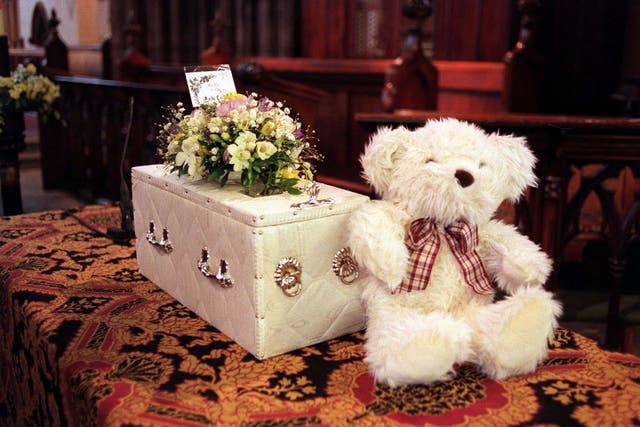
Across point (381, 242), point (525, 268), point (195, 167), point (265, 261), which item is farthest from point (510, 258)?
point (195, 167)

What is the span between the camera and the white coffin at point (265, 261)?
1390 millimetres

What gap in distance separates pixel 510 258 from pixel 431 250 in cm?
18

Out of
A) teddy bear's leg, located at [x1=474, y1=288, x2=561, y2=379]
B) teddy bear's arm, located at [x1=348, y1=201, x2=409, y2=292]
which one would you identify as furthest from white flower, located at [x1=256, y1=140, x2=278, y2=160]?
teddy bear's leg, located at [x1=474, y1=288, x2=561, y2=379]

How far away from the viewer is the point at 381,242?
1341 mm

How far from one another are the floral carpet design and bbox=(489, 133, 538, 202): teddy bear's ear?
40cm

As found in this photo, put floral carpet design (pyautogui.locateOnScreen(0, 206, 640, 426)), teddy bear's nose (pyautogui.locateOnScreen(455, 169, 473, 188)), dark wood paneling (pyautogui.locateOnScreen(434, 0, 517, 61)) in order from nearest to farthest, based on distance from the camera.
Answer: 1. floral carpet design (pyautogui.locateOnScreen(0, 206, 640, 426))
2. teddy bear's nose (pyautogui.locateOnScreen(455, 169, 473, 188))
3. dark wood paneling (pyautogui.locateOnScreen(434, 0, 517, 61))

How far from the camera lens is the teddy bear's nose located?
133 cm

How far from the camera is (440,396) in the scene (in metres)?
1.28

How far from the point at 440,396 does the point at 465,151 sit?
Answer: 503 millimetres

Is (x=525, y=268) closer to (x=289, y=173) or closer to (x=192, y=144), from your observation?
(x=289, y=173)

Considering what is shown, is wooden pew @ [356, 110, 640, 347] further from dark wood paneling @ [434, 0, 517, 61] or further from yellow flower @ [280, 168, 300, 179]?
dark wood paneling @ [434, 0, 517, 61]

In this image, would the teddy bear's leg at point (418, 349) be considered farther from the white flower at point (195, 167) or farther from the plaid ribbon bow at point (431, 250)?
the white flower at point (195, 167)

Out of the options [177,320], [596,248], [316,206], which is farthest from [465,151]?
[596,248]

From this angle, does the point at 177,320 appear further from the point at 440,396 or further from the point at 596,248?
the point at 596,248
